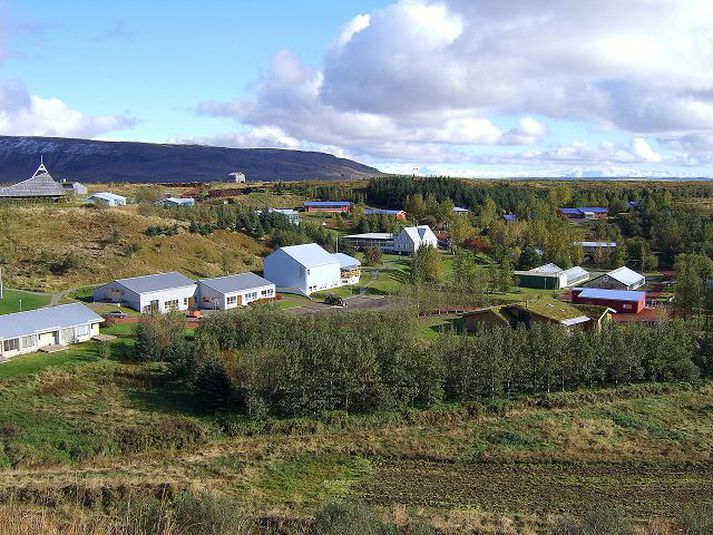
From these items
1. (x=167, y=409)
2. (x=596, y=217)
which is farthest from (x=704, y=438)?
(x=596, y=217)

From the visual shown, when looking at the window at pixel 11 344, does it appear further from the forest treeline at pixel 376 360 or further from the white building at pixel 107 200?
the white building at pixel 107 200

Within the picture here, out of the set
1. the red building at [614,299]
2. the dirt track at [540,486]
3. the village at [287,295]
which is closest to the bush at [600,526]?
the dirt track at [540,486]

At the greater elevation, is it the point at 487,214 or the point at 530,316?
the point at 487,214

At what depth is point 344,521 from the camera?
11242 mm

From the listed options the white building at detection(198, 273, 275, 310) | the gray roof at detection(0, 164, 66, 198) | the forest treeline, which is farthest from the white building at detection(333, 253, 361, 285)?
the gray roof at detection(0, 164, 66, 198)

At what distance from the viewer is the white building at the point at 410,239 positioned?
63.4 m

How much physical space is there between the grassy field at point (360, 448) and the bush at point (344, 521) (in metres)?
4.99

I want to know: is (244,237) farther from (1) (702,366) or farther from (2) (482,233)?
(1) (702,366)

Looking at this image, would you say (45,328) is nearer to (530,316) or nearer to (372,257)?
(530,316)

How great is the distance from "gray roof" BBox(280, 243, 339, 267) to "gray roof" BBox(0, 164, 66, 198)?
2508cm

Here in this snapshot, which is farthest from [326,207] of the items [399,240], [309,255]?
[309,255]

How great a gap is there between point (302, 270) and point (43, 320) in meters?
18.1

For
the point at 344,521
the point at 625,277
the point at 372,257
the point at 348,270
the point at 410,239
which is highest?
the point at 410,239

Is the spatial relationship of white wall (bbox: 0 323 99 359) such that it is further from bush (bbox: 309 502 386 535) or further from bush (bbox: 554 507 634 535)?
bush (bbox: 554 507 634 535)
